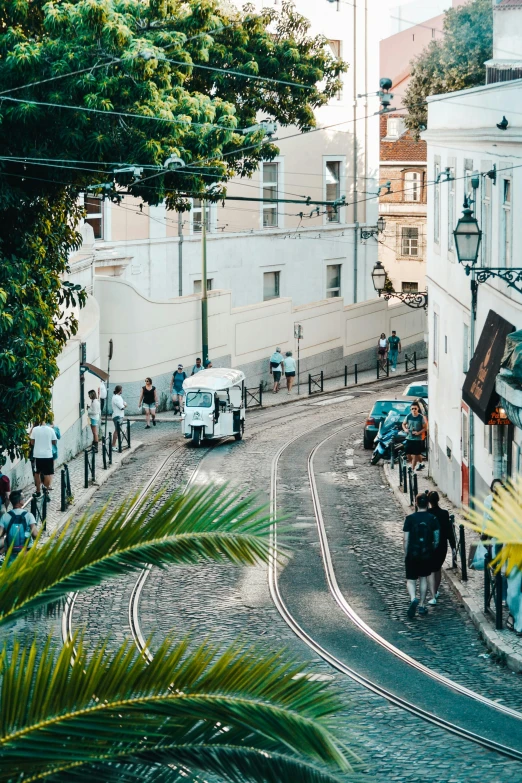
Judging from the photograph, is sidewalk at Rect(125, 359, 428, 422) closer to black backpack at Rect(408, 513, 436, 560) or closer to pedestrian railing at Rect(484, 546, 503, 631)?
black backpack at Rect(408, 513, 436, 560)

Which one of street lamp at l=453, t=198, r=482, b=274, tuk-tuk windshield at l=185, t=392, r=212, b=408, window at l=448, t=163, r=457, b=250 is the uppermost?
window at l=448, t=163, r=457, b=250

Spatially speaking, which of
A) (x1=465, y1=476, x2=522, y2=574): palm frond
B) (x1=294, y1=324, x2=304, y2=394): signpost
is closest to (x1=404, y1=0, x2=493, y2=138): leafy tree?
(x1=294, y1=324, x2=304, y2=394): signpost

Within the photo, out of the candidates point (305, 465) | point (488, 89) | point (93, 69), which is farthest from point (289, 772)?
point (305, 465)

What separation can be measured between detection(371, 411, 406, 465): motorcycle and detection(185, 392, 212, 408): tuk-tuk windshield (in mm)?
4514

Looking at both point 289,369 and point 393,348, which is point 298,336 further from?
point 393,348

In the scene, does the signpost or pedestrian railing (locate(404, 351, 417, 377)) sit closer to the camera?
the signpost

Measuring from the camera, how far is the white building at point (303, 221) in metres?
44.1

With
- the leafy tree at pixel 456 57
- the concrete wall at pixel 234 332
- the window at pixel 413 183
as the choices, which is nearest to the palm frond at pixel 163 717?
the concrete wall at pixel 234 332

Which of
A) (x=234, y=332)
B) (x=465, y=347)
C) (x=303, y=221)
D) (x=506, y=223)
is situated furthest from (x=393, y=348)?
(x=506, y=223)

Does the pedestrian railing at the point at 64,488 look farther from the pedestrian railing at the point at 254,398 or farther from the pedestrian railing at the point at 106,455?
the pedestrian railing at the point at 254,398

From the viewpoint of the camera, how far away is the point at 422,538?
15484 mm

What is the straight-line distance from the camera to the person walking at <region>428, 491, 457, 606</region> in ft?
51.9

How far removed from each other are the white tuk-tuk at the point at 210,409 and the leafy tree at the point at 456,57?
28.3m

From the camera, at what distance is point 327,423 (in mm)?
35781
